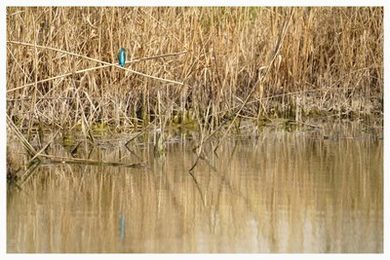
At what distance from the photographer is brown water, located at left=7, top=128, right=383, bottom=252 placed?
12.9 feet

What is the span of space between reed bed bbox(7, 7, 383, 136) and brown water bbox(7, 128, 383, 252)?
0.69 m

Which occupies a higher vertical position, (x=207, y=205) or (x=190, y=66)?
(x=190, y=66)

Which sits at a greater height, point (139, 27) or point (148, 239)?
point (139, 27)

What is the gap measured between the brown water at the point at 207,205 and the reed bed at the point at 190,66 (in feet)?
2.25

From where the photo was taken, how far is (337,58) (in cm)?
831

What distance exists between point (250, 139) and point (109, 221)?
288 cm

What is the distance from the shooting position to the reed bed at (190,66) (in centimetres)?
684

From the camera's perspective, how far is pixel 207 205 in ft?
15.2

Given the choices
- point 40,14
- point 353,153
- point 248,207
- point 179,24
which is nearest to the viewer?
point 248,207

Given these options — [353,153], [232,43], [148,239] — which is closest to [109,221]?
[148,239]

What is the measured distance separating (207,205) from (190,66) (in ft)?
8.24

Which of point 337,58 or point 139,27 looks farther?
point 337,58

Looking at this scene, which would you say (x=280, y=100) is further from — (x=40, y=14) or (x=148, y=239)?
(x=148, y=239)

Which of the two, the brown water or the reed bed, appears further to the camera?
the reed bed
